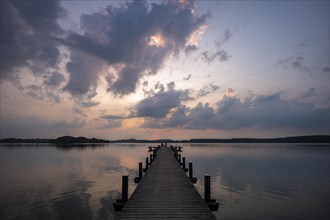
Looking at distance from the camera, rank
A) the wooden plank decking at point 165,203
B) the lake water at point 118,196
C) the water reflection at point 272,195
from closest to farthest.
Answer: the wooden plank decking at point 165,203 → the lake water at point 118,196 → the water reflection at point 272,195

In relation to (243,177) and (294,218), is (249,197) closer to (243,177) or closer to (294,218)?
(294,218)

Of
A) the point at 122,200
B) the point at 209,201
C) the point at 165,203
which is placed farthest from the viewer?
the point at 209,201

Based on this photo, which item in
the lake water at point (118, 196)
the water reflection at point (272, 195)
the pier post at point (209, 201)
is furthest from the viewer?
the water reflection at point (272, 195)

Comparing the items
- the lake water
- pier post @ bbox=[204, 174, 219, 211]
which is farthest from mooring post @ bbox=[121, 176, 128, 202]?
the lake water

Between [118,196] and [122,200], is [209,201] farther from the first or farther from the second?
[118,196]

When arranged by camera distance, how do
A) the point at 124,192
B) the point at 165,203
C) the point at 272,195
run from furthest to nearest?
1. the point at 272,195
2. the point at 124,192
3. the point at 165,203

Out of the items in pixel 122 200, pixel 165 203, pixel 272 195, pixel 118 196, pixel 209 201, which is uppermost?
pixel 165 203

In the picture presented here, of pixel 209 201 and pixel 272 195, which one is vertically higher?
pixel 209 201

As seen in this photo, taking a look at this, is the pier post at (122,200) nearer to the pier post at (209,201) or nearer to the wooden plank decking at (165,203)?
the wooden plank decking at (165,203)

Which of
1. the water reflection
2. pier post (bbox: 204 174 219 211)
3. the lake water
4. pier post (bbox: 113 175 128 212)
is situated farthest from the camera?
the water reflection

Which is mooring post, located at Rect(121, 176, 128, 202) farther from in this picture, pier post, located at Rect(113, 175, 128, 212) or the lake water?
the lake water

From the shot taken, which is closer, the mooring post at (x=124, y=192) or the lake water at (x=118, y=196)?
the mooring post at (x=124, y=192)

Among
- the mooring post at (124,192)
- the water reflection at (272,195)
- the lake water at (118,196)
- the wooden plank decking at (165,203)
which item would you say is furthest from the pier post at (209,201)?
the water reflection at (272,195)

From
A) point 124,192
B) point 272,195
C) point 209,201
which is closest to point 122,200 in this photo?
point 124,192
